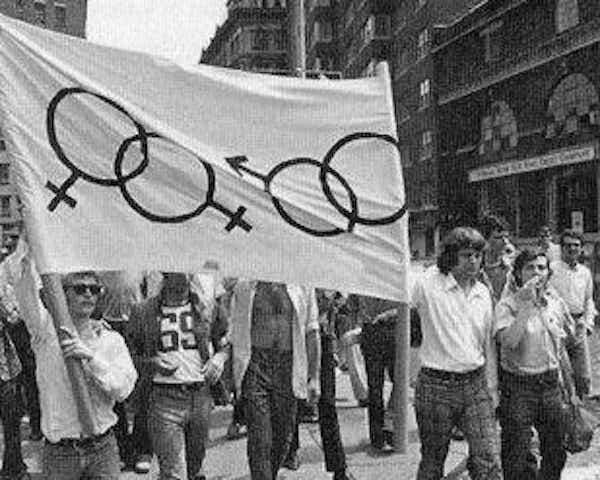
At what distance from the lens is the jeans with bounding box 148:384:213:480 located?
17.6ft

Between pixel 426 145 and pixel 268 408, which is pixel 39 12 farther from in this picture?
pixel 268 408

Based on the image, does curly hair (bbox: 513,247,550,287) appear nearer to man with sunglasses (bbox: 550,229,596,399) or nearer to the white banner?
the white banner

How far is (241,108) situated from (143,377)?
161cm

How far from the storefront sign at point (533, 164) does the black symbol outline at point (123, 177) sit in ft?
85.3

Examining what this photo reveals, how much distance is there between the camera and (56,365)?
4316mm

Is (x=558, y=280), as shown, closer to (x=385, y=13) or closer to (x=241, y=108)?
(x=241, y=108)

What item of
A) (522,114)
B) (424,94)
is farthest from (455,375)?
(424,94)

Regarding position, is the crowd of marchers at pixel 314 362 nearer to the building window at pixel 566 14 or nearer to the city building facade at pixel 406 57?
the city building facade at pixel 406 57

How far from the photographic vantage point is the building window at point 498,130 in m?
36.7

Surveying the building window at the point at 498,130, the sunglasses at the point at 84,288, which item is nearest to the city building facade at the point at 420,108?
the building window at the point at 498,130

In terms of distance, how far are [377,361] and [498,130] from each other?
102ft

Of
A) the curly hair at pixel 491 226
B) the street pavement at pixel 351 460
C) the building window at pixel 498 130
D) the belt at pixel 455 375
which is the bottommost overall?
the street pavement at pixel 351 460

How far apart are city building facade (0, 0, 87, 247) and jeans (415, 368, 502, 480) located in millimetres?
79111

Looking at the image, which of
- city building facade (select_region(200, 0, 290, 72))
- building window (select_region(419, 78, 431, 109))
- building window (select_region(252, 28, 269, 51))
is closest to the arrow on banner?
building window (select_region(419, 78, 431, 109))
